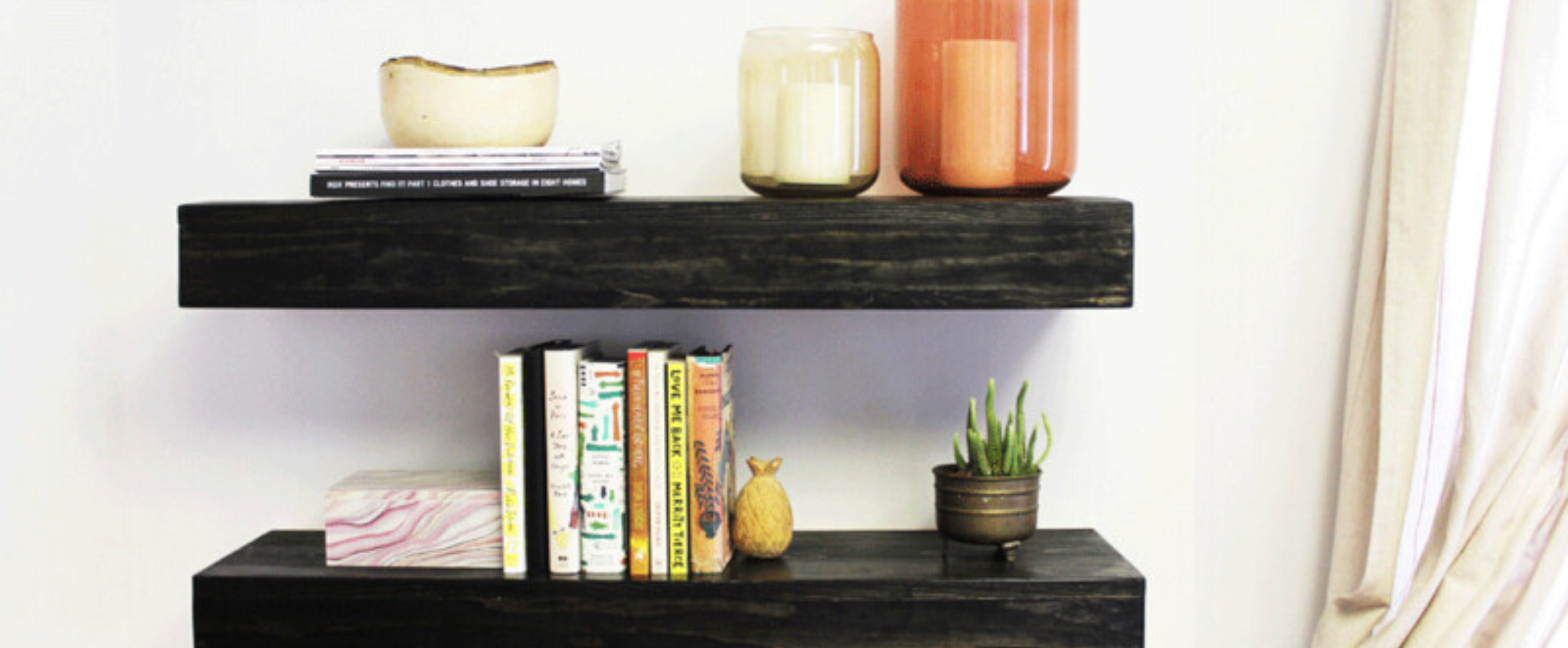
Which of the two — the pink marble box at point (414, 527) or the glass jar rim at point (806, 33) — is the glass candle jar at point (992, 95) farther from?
the pink marble box at point (414, 527)

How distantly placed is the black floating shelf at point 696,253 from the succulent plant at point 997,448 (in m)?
0.16

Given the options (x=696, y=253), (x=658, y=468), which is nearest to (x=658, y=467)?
(x=658, y=468)

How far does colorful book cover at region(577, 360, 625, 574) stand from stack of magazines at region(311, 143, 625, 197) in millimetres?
185

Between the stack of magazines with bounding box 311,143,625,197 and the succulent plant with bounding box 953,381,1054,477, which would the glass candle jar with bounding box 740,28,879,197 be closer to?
the stack of magazines with bounding box 311,143,625,197

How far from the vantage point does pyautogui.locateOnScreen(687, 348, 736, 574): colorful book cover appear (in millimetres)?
1378

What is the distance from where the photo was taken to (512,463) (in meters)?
1.39

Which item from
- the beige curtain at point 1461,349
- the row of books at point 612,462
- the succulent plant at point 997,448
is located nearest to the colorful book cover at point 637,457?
the row of books at point 612,462

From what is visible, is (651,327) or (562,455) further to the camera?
(651,327)

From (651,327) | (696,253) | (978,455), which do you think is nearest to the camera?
(696,253)

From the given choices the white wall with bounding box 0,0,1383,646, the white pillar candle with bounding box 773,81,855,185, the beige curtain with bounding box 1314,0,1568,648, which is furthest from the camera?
the white wall with bounding box 0,0,1383,646

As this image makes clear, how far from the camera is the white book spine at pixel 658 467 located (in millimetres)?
1372

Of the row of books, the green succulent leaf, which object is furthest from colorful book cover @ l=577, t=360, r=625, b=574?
the green succulent leaf

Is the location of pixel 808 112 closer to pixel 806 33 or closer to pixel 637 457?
pixel 806 33

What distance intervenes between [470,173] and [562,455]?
0.30 m
